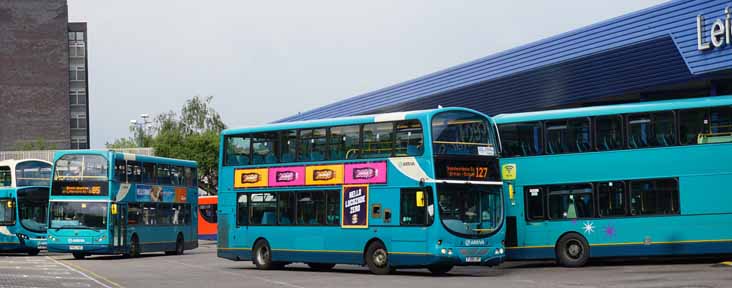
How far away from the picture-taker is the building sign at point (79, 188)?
1464 inches

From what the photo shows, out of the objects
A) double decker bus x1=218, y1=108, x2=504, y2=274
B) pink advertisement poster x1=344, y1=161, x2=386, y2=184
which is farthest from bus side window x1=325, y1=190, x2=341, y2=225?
pink advertisement poster x1=344, y1=161, x2=386, y2=184

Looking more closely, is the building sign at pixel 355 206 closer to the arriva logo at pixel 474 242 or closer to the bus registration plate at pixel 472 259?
the arriva logo at pixel 474 242

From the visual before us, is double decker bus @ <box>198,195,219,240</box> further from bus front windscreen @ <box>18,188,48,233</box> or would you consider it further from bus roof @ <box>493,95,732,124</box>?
bus roof @ <box>493,95,732,124</box>

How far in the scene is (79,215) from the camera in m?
37.5

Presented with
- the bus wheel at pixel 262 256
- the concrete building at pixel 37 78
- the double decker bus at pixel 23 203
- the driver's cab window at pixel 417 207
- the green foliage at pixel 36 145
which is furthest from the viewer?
the concrete building at pixel 37 78

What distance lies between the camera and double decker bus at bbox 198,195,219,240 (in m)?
67.1

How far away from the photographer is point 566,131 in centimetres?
2620

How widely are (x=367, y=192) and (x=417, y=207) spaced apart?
1710 mm

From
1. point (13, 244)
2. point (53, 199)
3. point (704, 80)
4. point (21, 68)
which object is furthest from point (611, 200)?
point (21, 68)

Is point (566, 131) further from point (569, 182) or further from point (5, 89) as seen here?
point (5, 89)

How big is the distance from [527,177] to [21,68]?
71250mm

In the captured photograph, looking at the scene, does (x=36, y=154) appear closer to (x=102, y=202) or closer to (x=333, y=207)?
(x=102, y=202)


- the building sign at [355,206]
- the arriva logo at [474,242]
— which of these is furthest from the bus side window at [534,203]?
the building sign at [355,206]

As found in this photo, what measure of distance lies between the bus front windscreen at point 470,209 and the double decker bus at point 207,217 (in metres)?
43.6
